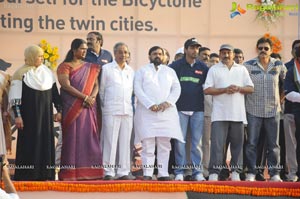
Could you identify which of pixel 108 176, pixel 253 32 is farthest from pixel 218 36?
pixel 108 176

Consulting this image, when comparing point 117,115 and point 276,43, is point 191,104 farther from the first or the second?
point 276,43

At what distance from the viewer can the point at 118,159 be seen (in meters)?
8.50

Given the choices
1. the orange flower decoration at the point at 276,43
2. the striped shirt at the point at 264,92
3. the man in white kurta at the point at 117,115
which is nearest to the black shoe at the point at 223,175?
the striped shirt at the point at 264,92

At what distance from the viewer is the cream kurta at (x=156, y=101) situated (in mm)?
8359

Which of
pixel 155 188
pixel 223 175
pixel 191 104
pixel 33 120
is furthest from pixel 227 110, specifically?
pixel 33 120

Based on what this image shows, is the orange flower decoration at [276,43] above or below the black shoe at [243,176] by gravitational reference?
above

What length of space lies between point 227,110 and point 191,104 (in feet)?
1.38

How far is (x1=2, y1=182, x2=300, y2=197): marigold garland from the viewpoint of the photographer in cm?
787

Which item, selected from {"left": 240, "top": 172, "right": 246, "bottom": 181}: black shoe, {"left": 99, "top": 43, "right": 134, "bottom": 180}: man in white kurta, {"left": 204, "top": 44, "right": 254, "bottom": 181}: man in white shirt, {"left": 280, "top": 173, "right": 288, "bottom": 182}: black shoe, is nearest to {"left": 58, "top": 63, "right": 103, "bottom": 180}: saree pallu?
{"left": 99, "top": 43, "right": 134, "bottom": 180}: man in white kurta

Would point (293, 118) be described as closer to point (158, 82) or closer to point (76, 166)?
point (158, 82)

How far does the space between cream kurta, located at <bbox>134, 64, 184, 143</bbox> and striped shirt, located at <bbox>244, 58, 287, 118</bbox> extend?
32.3 inches

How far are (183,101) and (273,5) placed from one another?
2654 mm

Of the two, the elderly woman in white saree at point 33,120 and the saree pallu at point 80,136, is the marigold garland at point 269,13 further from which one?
the elderly woman in white saree at point 33,120

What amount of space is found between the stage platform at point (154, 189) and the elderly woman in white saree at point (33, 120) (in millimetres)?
255
